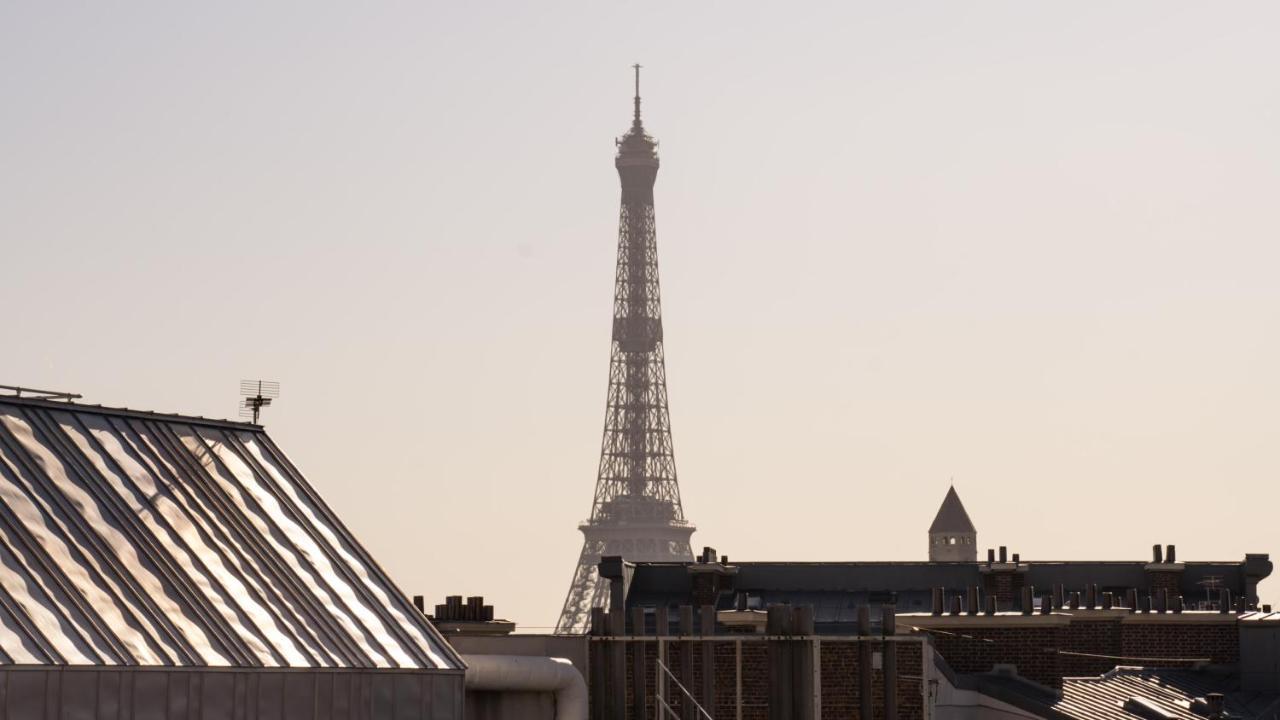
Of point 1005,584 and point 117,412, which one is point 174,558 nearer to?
point 117,412

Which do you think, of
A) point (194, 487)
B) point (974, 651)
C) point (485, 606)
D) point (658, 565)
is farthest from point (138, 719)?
point (658, 565)

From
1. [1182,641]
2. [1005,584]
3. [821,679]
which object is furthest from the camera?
[1005,584]

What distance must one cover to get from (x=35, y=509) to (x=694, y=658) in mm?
26373

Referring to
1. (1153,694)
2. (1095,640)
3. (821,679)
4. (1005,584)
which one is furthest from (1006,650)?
(1005,584)

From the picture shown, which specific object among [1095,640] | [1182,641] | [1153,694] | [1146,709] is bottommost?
[1146,709]

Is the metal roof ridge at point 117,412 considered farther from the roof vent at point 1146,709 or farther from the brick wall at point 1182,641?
the brick wall at point 1182,641

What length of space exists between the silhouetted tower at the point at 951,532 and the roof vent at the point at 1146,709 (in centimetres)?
9822

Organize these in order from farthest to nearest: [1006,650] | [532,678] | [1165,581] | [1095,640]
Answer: [1165,581], [1095,640], [1006,650], [532,678]

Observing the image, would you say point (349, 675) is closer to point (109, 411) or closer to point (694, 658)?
point (109, 411)

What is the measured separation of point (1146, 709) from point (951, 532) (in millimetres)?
100540

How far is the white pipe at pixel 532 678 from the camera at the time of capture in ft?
173

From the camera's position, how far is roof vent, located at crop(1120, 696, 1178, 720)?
259ft

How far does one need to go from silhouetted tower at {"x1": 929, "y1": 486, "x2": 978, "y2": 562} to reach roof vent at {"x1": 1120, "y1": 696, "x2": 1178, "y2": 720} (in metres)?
98.2

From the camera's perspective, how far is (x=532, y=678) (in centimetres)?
5375
